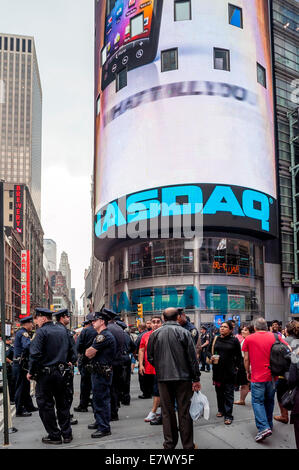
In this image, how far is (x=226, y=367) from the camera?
920 cm

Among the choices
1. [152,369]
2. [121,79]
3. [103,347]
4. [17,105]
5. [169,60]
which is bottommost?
[152,369]

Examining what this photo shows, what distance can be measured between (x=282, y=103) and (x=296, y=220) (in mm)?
14005

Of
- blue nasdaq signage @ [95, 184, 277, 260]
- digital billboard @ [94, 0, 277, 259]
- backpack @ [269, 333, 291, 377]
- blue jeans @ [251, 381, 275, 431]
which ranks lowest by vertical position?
blue jeans @ [251, 381, 275, 431]

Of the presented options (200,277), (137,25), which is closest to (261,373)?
(200,277)

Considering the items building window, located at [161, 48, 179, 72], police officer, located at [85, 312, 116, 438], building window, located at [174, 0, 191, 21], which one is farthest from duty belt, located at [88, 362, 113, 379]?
building window, located at [174, 0, 191, 21]

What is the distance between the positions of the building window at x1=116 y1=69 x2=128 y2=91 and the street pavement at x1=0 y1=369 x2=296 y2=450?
145 feet

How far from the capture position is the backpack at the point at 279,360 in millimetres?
7691

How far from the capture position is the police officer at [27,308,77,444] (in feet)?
25.1

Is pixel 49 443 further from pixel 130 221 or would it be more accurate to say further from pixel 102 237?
pixel 102 237

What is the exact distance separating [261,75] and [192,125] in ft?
35.6

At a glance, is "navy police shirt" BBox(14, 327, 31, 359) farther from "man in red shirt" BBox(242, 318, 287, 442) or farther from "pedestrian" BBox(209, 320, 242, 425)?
"man in red shirt" BBox(242, 318, 287, 442)

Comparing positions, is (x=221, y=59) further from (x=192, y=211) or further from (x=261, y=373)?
(x=261, y=373)
